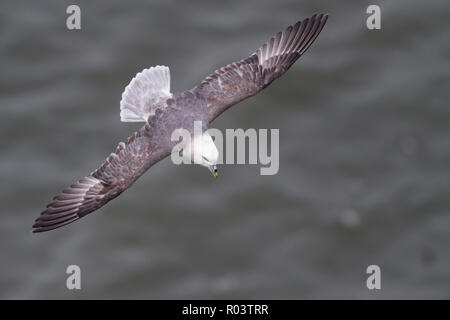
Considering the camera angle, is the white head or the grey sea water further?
the grey sea water

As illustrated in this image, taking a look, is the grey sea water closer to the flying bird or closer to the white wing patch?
the white wing patch

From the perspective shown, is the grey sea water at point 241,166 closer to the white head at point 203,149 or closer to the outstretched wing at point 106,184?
the outstretched wing at point 106,184

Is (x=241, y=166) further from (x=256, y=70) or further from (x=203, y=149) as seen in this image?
(x=203, y=149)

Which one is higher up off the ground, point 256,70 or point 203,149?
point 256,70

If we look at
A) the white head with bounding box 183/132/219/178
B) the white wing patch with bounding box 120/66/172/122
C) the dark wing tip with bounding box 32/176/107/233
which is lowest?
the dark wing tip with bounding box 32/176/107/233

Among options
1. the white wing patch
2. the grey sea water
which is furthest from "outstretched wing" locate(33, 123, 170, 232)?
the grey sea water

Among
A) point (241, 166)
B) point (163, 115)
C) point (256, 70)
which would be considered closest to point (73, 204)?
point (163, 115)

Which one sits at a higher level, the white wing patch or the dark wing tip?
the white wing patch

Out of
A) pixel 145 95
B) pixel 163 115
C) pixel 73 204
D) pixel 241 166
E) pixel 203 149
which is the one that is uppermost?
pixel 241 166
